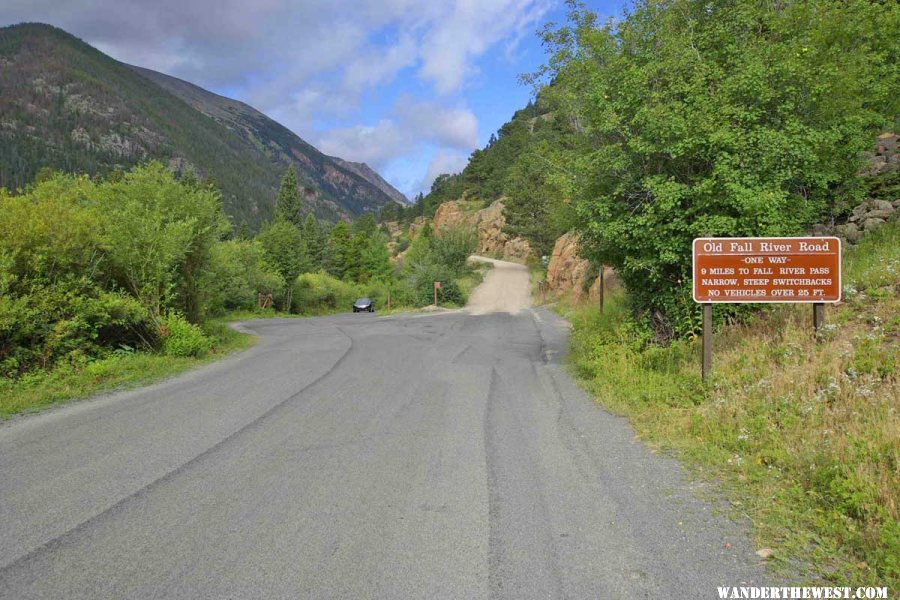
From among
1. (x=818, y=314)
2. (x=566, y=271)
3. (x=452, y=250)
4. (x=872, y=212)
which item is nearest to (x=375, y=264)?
(x=452, y=250)

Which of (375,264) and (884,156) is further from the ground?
(375,264)

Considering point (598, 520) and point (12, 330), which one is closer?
point (598, 520)

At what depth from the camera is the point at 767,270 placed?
8039 millimetres

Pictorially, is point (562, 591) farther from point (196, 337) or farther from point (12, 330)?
point (196, 337)

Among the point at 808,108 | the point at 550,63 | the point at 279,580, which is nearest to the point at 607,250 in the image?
the point at 808,108

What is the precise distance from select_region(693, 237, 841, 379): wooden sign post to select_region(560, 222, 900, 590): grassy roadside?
55 cm

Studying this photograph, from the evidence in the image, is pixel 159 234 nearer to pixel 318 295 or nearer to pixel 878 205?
pixel 878 205

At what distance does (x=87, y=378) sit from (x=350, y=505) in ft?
29.0

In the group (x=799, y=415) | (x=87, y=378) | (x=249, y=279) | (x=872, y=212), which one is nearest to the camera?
(x=799, y=415)

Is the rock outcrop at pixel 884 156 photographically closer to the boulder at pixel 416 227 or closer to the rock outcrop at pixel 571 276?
the rock outcrop at pixel 571 276

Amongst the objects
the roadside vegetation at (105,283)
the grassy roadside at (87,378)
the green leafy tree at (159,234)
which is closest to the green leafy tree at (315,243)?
the roadside vegetation at (105,283)

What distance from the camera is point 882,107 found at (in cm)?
1325

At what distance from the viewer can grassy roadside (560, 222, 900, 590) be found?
3.93m

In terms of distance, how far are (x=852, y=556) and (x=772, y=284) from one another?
5118 mm
